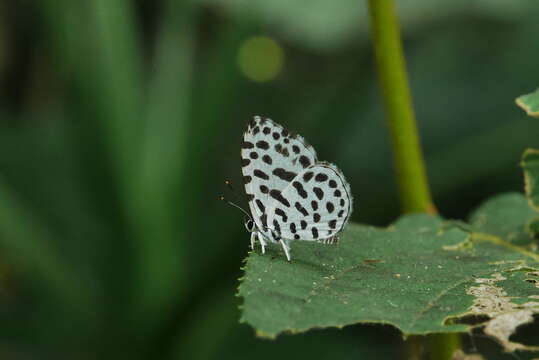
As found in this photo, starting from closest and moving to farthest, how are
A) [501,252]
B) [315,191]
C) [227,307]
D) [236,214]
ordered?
1. [501,252]
2. [315,191]
3. [227,307]
4. [236,214]

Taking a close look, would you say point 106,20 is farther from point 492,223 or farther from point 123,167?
point 492,223

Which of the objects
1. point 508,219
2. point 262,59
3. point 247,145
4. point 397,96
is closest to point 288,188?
point 247,145

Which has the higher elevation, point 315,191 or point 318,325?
point 315,191

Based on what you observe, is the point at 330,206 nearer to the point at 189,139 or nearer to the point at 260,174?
the point at 260,174

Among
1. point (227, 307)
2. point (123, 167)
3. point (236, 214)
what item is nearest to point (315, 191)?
point (227, 307)

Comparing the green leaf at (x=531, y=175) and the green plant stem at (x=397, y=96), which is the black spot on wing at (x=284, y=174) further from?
the green leaf at (x=531, y=175)

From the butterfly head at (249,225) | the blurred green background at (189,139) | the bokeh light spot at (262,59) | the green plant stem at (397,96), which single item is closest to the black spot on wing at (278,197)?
the butterfly head at (249,225)

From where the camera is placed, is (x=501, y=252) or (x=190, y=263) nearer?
(x=501, y=252)
